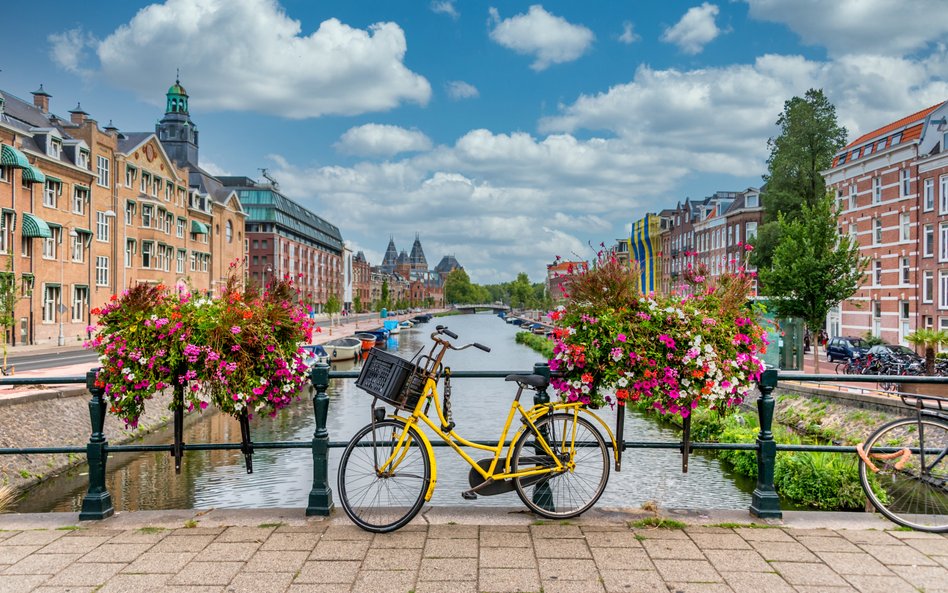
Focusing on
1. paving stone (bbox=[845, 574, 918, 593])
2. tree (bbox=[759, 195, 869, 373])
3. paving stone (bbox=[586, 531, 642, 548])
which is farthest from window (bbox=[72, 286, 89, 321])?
paving stone (bbox=[845, 574, 918, 593])

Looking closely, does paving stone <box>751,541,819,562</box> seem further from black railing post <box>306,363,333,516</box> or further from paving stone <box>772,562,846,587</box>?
black railing post <box>306,363,333,516</box>

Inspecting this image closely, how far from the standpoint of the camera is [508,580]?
3.95 metres

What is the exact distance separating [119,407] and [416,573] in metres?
2.77

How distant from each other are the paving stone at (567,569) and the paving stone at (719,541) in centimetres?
88

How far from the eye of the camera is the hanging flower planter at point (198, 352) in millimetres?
5176

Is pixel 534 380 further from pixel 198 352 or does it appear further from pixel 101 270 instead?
pixel 101 270

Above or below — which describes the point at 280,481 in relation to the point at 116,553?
below

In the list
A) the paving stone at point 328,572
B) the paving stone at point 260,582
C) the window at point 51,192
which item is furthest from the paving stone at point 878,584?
the window at point 51,192

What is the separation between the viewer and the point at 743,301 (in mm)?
5461

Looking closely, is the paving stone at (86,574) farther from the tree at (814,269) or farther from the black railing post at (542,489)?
the tree at (814,269)

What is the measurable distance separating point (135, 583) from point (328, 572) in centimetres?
109

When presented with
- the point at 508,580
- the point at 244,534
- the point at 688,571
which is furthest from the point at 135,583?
the point at 688,571

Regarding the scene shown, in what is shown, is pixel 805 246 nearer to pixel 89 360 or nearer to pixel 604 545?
pixel 604 545

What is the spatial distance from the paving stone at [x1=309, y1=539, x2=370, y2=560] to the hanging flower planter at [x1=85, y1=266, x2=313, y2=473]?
1.29 meters
